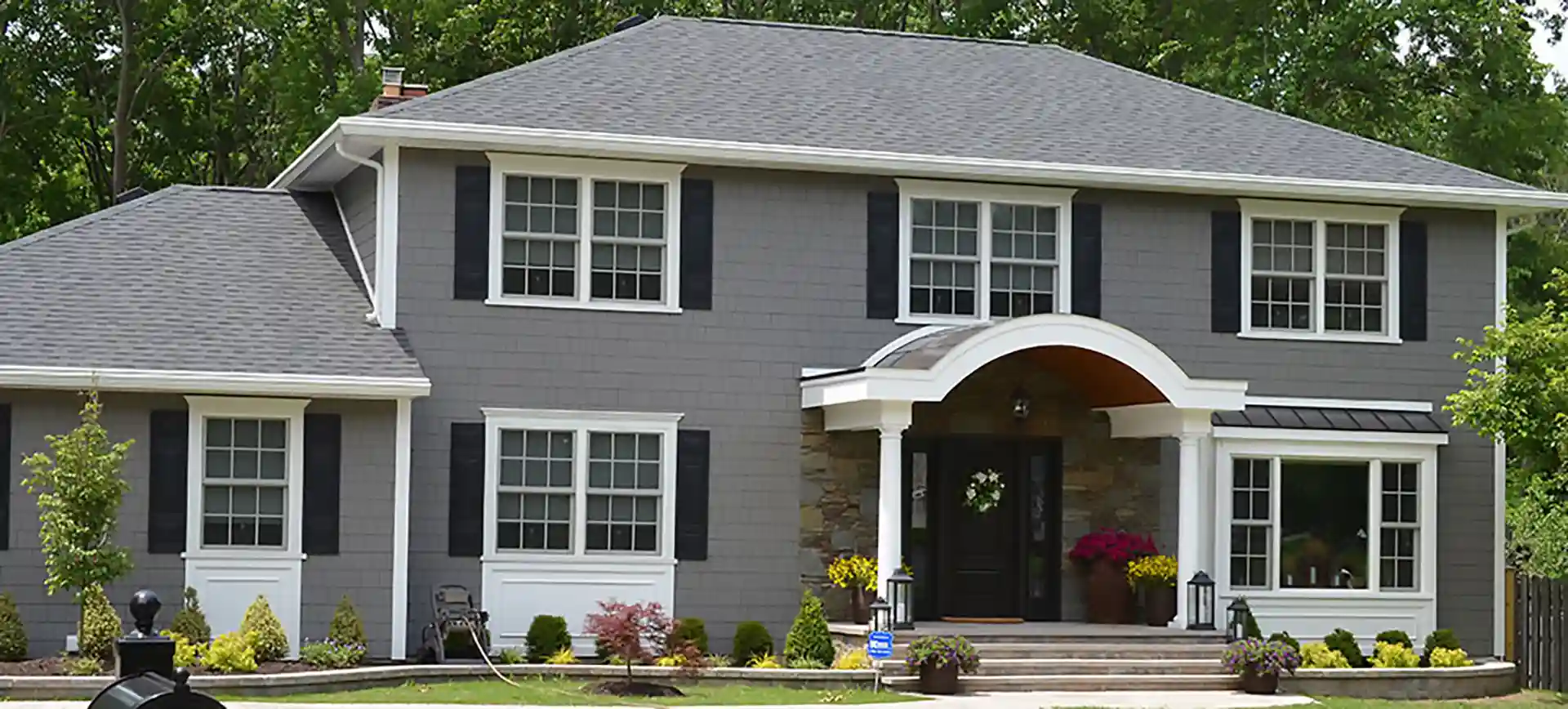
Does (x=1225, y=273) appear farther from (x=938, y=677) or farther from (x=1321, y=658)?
(x=938, y=677)

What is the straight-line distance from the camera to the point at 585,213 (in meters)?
20.9

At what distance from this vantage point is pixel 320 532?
1978 centimetres

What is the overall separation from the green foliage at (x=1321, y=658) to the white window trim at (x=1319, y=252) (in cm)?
339

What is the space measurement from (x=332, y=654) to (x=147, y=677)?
13.1 meters

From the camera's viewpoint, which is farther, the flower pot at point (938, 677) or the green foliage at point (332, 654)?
the flower pot at point (938, 677)

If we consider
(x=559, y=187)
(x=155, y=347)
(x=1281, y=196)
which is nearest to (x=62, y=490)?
(x=155, y=347)

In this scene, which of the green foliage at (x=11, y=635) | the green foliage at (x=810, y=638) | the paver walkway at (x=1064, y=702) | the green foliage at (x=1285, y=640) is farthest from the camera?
the green foliage at (x=1285, y=640)

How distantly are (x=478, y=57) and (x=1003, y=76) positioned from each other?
1404 centimetres

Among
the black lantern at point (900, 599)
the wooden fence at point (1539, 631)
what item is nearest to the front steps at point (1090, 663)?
the black lantern at point (900, 599)

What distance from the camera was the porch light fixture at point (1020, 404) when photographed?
22.1 meters

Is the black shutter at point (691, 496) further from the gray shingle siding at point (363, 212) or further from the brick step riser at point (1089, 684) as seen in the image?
the gray shingle siding at point (363, 212)

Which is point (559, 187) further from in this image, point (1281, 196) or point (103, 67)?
point (103, 67)

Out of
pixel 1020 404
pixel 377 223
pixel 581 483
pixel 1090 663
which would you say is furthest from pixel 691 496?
pixel 1090 663

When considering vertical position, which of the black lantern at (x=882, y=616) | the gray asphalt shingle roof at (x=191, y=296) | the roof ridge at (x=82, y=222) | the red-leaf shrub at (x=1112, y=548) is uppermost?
the roof ridge at (x=82, y=222)
